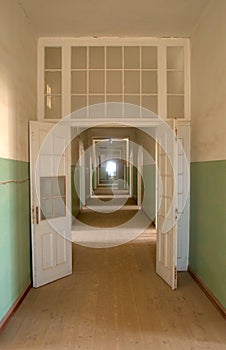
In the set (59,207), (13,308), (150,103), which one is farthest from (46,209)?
(150,103)

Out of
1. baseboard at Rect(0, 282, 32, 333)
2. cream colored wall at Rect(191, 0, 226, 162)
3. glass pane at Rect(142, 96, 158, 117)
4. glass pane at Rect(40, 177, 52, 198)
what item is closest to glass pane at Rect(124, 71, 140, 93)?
glass pane at Rect(142, 96, 158, 117)

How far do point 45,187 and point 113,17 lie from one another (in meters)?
2.16

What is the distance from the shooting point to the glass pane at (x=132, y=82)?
4.27 m

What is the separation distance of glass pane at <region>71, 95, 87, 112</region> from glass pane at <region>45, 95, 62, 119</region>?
17 cm

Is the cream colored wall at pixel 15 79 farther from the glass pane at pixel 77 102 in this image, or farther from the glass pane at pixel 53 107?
the glass pane at pixel 77 102

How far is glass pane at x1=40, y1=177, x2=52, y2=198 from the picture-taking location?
154 inches

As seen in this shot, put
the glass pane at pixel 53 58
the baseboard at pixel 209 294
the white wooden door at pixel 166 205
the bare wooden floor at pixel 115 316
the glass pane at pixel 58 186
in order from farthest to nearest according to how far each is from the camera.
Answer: the glass pane at pixel 53 58 → the glass pane at pixel 58 186 → the white wooden door at pixel 166 205 → the baseboard at pixel 209 294 → the bare wooden floor at pixel 115 316

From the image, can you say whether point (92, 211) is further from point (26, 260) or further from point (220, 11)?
point (220, 11)

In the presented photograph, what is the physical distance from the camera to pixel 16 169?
3.29 m

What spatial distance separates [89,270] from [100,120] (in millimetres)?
2108

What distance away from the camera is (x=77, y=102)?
4.26m

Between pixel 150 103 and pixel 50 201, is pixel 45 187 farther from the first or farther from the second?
pixel 150 103

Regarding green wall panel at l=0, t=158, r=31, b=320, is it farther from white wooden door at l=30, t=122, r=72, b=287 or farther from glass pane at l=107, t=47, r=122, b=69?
glass pane at l=107, t=47, r=122, b=69

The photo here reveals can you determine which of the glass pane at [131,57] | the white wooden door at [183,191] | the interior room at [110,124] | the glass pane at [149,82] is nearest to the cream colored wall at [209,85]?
the interior room at [110,124]
